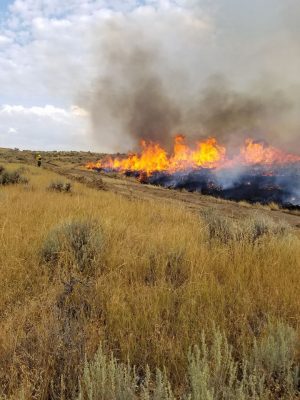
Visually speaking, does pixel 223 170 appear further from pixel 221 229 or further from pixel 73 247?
pixel 73 247

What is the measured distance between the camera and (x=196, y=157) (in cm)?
3862

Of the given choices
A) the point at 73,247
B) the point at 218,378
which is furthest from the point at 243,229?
the point at 218,378

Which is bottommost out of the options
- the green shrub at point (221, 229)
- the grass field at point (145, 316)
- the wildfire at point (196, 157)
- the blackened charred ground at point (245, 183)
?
the grass field at point (145, 316)

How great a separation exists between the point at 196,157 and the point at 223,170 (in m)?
7.11

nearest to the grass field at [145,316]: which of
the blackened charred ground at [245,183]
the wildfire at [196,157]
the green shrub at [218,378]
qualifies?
the green shrub at [218,378]

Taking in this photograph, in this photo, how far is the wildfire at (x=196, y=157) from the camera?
1323 inches

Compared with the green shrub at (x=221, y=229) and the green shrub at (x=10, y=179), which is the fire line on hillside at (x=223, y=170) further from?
the green shrub at (x=221, y=229)

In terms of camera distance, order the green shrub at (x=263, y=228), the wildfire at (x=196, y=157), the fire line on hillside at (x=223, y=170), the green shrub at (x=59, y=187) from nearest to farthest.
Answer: the green shrub at (x=263, y=228)
the green shrub at (x=59, y=187)
the fire line on hillside at (x=223, y=170)
the wildfire at (x=196, y=157)

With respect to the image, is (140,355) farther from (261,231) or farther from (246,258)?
(261,231)

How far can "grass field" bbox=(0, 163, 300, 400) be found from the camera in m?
2.65

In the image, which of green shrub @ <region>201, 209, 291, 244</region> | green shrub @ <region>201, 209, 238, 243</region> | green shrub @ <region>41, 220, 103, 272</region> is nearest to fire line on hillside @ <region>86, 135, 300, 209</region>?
green shrub @ <region>201, 209, 291, 244</region>

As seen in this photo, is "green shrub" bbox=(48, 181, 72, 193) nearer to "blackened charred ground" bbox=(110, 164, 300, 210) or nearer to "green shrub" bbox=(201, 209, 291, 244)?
"green shrub" bbox=(201, 209, 291, 244)

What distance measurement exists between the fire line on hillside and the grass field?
17004mm

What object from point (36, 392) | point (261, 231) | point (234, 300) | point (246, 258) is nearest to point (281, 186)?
point (261, 231)
